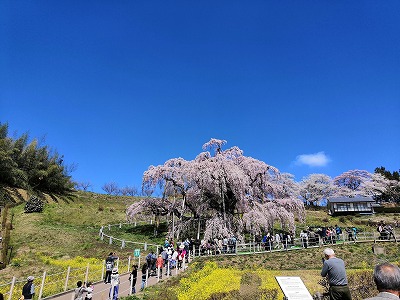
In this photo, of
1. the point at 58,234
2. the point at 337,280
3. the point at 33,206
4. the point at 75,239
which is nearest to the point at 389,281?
the point at 337,280

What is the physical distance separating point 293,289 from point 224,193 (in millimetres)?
23513

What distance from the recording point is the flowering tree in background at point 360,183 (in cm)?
7031

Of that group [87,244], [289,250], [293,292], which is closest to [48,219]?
[87,244]

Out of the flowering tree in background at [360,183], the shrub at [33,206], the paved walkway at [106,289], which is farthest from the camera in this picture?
the flowering tree in background at [360,183]

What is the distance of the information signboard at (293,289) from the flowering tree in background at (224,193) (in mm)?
21081

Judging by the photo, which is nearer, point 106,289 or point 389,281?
point 389,281

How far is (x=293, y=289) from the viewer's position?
6543mm

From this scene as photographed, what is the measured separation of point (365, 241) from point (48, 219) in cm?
3542

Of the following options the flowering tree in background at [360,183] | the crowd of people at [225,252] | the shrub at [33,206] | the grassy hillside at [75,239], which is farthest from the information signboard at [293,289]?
the flowering tree in background at [360,183]

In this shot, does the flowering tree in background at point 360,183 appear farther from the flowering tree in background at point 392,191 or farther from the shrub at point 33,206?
the shrub at point 33,206

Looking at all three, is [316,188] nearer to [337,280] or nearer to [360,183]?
[360,183]

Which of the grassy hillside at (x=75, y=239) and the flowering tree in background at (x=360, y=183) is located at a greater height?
the flowering tree in background at (x=360, y=183)

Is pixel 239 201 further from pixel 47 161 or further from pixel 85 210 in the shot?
pixel 47 161

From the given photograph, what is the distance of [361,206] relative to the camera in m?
57.4
